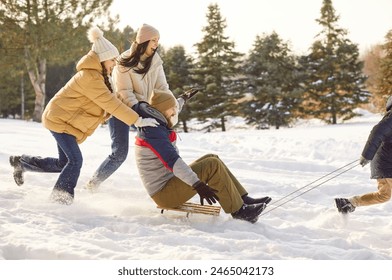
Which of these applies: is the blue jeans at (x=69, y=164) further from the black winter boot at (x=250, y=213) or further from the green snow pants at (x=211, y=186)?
the black winter boot at (x=250, y=213)

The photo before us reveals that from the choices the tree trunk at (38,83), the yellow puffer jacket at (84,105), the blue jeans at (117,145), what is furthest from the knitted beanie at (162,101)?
the tree trunk at (38,83)

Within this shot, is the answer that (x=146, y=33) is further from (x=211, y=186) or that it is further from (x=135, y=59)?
(x=211, y=186)

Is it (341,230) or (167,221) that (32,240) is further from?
(341,230)

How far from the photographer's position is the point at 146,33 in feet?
14.8

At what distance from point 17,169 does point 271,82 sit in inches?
873

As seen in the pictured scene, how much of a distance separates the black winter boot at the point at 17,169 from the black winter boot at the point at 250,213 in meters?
2.39

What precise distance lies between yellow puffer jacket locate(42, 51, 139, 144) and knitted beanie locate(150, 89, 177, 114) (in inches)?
8.4

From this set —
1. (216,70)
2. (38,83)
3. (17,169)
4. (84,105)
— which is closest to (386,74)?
(216,70)

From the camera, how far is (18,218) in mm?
3893

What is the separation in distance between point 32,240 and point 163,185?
4.11ft

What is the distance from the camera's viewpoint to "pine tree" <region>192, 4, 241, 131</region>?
2595 cm

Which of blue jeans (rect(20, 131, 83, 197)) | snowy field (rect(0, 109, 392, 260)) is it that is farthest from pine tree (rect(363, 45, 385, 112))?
blue jeans (rect(20, 131, 83, 197))

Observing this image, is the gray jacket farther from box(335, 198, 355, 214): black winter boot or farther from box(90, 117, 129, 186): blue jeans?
box(335, 198, 355, 214): black winter boot

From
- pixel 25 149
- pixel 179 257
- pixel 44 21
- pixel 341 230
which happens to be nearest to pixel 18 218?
pixel 179 257
